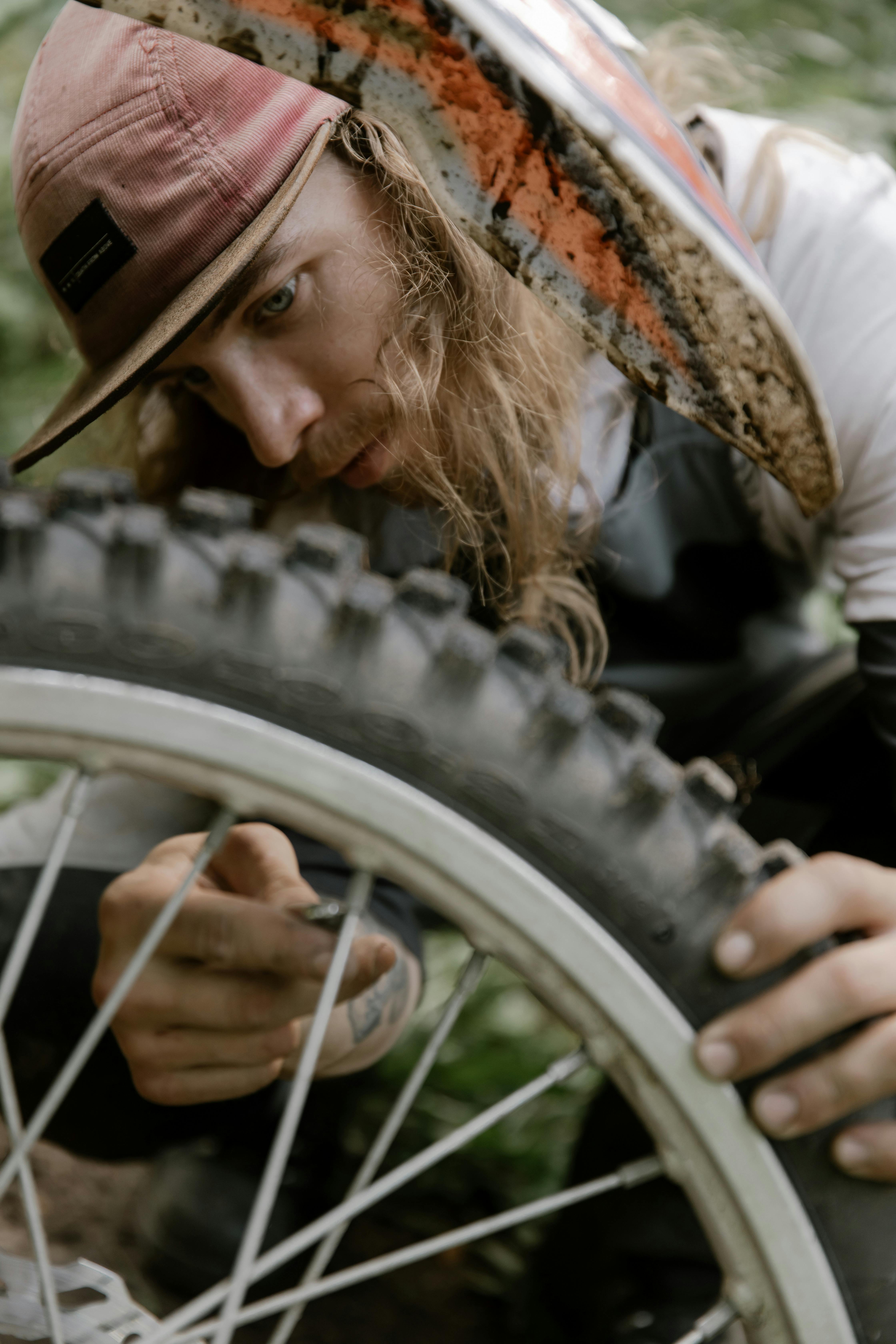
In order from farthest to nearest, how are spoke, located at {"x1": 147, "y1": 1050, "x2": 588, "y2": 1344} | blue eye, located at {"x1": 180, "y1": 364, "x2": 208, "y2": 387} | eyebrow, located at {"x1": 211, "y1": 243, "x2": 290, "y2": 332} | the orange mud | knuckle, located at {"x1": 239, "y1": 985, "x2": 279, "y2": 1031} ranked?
blue eye, located at {"x1": 180, "y1": 364, "x2": 208, "y2": 387}, eyebrow, located at {"x1": 211, "y1": 243, "x2": 290, "y2": 332}, knuckle, located at {"x1": 239, "y1": 985, "x2": 279, "y2": 1031}, spoke, located at {"x1": 147, "y1": 1050, "x2": 588, "y2": 1344}, the orange mud

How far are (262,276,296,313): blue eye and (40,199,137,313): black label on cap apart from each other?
0.30ft

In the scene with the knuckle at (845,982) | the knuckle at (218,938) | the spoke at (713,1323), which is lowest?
the knuckle at (218,938)

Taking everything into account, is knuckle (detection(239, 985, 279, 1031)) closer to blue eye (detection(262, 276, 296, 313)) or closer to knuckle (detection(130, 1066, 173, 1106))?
knuckle (detection(130, 1066, 173, 1106))

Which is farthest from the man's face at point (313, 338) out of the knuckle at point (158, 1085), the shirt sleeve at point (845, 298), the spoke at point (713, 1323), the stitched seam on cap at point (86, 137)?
the spoke at point (713, 1323)

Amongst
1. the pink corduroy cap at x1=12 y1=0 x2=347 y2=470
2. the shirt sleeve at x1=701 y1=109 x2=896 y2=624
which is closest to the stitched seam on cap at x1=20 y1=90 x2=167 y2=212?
the pink corduroy cap at x1=12 y1=0 x2=347 y2=470

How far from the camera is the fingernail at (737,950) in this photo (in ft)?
1.47

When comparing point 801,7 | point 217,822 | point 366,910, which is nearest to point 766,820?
point 366,910

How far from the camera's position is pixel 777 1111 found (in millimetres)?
453

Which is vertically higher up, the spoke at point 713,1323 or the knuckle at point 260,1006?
the spoke at point 713,1323

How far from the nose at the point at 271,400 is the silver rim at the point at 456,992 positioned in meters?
0.38

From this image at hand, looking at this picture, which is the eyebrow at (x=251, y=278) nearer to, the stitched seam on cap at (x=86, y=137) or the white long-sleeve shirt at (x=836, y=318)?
the stitched seam on cap at (x=86, y=137)

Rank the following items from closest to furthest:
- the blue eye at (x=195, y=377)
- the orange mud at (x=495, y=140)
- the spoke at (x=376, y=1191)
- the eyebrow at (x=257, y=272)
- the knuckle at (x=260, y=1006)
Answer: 1. the orange mud at (x=495, y=140)
2. the spoke at (x=376, y=1191)
3. the knuckle at (x=260, y=1006)
4. the eyebrow at (x=257, y=272)
5. the blue eye at (x=195, y=377)

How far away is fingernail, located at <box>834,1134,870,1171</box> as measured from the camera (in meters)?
0.46

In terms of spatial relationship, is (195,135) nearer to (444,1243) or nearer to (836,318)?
(836,318)
